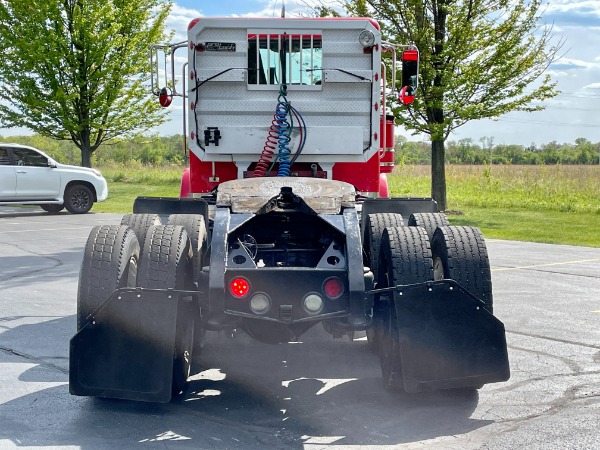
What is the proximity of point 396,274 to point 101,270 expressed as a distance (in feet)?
6.37

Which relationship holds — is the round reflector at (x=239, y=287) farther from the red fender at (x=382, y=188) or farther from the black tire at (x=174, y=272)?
the red fender at (x=382, y=188)

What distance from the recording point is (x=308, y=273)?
223 inches

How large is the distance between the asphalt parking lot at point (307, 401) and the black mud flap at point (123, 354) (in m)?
0.19

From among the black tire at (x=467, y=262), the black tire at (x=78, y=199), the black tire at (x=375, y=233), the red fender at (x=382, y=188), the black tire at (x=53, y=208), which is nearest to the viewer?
the black tire at (x=467, y=262)

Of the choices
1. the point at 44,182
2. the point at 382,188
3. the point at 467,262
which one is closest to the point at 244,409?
the point at 467,262

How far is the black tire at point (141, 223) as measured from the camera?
266 inches

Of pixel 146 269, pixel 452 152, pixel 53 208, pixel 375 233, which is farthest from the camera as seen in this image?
pixel 452 152

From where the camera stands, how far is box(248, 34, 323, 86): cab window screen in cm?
886

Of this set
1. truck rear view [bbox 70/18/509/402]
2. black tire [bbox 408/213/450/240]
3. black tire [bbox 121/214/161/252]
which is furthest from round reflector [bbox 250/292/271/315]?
black tire [bbox 408/213/450/240]

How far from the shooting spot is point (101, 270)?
5980 millimetres

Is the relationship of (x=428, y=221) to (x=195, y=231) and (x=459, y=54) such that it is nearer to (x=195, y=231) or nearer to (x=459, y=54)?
(x=195, y=231)

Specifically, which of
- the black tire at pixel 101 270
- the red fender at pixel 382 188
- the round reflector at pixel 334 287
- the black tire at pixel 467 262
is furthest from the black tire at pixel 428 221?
the black tire at pixel 101 270

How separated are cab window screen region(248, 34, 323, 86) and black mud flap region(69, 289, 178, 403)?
12.8ft

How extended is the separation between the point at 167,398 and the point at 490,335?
6.62 feet
